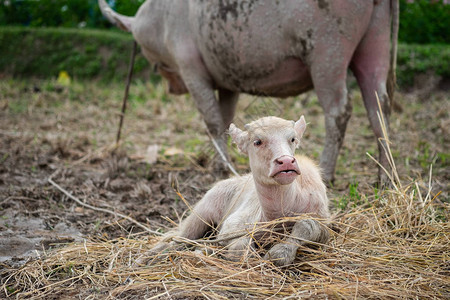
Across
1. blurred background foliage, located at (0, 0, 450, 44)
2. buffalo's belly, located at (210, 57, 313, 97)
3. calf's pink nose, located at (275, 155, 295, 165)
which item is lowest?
blurred background foliage, located at (0, 0, 450, 44)

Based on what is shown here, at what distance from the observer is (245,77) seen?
15.7ft

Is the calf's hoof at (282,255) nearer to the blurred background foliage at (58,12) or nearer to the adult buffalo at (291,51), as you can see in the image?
the adult buffalo at (291,51)

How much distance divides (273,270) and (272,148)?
588 mm

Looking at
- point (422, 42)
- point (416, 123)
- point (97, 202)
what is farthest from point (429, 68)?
point (97, 202)

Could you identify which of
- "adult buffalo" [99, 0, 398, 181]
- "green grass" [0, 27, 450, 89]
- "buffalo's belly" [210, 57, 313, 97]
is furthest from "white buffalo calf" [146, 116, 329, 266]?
"green grass" [0, 27, 450, 89]

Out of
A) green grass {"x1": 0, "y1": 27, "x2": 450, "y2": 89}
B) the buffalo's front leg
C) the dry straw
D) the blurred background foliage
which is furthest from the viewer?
the blurred background foliage

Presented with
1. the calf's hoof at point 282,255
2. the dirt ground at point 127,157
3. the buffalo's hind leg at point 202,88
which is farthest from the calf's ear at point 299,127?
the buffalo's hind leg at point 202,88

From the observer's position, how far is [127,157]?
18.4ft

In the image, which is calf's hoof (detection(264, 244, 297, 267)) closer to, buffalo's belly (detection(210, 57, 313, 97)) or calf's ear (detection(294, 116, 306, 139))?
calf's ear (detection(294, 116, 306, 139))

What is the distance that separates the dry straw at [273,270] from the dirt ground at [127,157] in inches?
10.9

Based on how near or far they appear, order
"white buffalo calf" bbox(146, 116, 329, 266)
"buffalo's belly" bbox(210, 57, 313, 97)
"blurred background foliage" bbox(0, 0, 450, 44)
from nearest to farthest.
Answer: "white buffalo calf" bbox(146, 116, 329, 266) → "buffalo's belly" bbox(210, 57, 313, 97) → "blurred background foliage" bbox(0, 0, 450, 44)

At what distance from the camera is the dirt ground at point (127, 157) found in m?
3.78

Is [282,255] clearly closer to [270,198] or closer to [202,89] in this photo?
[270,198]

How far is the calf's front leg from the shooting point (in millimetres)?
2564
